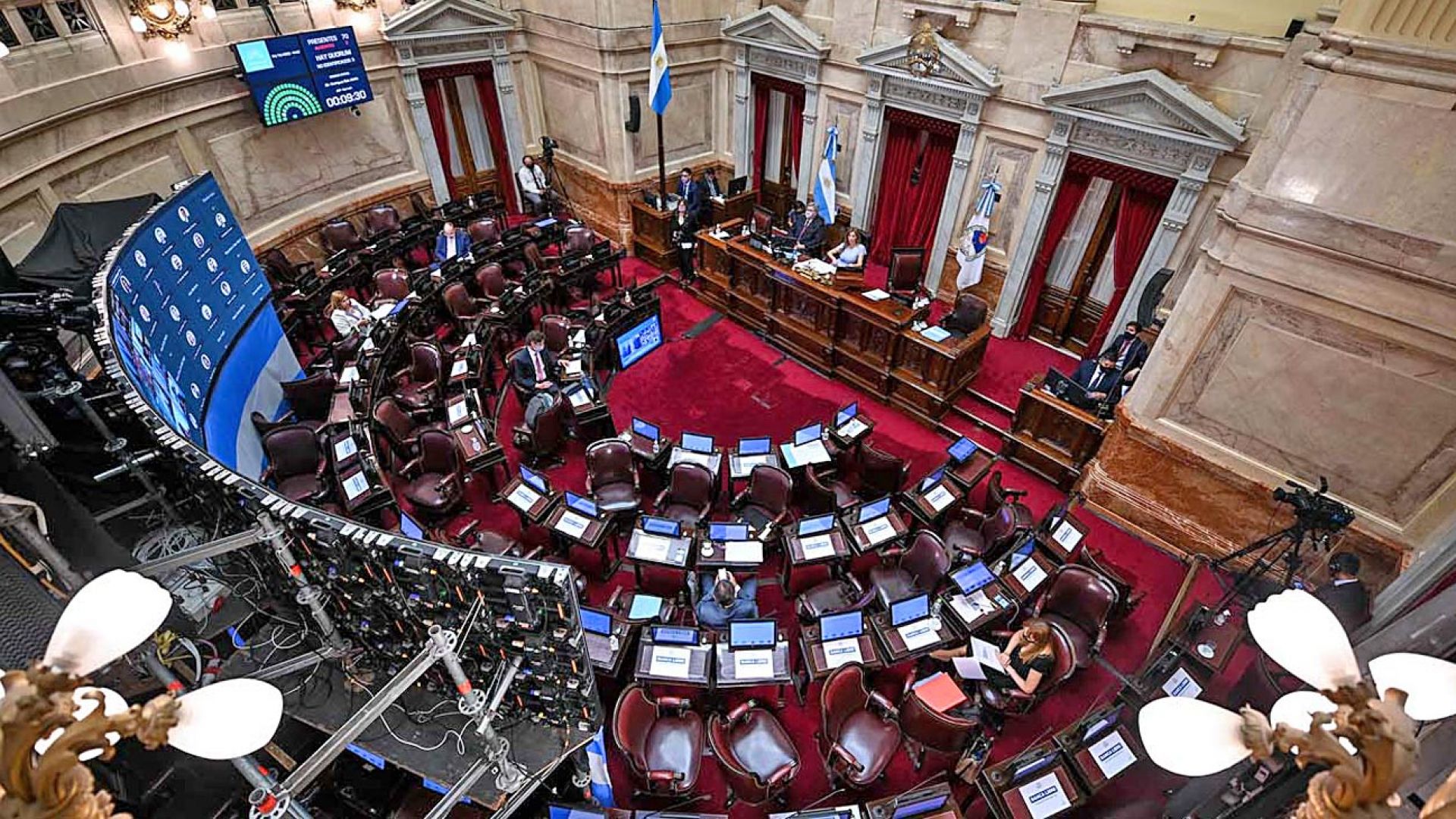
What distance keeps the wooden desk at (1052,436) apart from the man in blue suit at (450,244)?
9018 millimetres

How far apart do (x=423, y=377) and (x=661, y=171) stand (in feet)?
19.5

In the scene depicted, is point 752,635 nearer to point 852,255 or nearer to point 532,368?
point 532,368

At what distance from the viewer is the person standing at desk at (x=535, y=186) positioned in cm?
1338

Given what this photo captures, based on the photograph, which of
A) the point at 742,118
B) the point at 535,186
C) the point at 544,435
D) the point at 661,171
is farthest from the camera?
the point at 535,186

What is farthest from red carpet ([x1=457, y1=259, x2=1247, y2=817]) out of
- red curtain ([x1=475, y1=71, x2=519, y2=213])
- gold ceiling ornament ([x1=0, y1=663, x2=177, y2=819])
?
gold ceiling ornament ([x1=0, y1=663, x2=177, y2=819])

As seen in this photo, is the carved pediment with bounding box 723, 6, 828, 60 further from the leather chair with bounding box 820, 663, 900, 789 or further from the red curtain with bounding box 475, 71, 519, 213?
the leather chair with bounding box 820, 663, 900, 789

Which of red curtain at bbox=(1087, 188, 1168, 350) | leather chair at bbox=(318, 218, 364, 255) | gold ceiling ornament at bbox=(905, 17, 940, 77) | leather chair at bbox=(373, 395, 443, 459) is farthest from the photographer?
leather chair at bbox=(318, 218, 364, 255)

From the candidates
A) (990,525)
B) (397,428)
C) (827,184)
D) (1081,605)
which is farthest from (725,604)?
(827,184)

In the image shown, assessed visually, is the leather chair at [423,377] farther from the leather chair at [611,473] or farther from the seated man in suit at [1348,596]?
the seated man in suit at [1348,596]

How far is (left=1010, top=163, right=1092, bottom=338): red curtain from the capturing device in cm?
916

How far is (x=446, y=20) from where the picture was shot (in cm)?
1180

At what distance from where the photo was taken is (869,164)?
11297 millimetres

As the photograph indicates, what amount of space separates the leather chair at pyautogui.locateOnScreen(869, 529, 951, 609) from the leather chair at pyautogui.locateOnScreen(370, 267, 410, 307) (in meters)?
7.89

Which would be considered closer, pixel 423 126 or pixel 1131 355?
pixel 1131 355
